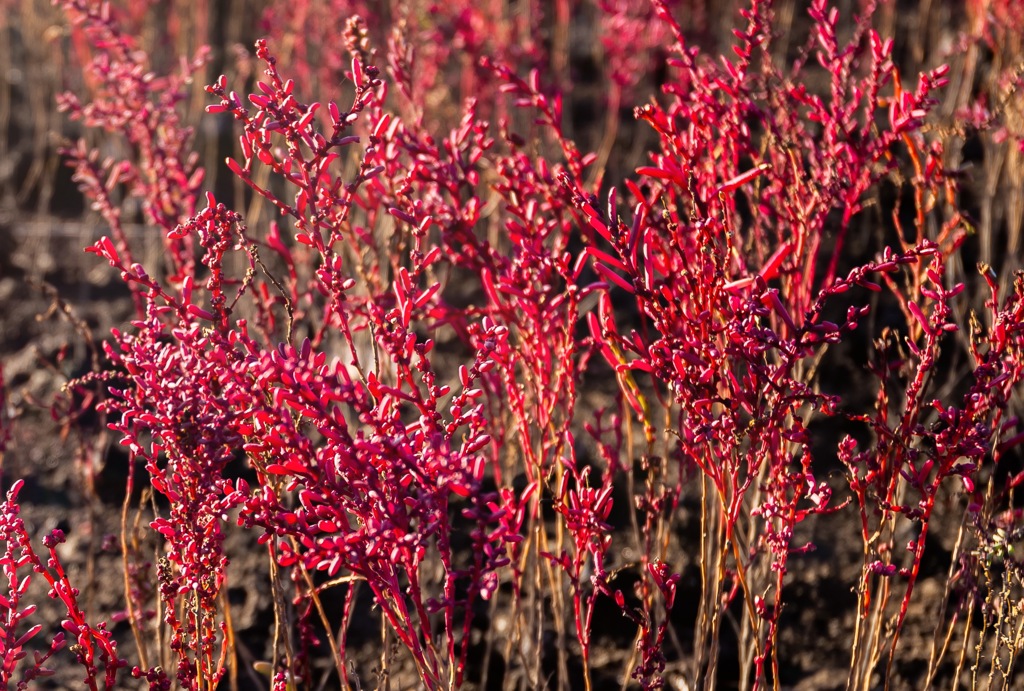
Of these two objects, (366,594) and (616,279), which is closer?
(616,279)

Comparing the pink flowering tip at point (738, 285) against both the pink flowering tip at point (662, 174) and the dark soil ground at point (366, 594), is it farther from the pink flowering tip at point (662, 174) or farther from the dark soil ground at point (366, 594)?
the dark soil ground at point (366, 594)

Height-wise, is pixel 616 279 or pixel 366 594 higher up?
pixel 616 279

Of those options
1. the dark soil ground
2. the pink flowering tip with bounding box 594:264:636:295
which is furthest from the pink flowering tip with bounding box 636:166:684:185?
the dark soil ground

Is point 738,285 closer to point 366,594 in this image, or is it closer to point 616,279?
point 616,279

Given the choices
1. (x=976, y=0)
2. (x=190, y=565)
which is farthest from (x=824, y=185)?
(x=976, y=0)

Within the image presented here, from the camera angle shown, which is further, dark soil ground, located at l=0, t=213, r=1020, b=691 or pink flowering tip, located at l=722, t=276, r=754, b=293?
dark soil ground, located at l=0, t=213, r=1020, b=691

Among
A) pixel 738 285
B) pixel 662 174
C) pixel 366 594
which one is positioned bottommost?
pixel 366 594

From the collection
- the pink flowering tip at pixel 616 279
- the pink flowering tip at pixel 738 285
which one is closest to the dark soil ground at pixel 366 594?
the pink flowering tip at pixel 738 285

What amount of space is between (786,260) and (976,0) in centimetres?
222

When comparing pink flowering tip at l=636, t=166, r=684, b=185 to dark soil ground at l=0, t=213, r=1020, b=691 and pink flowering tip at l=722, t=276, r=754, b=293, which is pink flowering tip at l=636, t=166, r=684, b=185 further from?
dark soil ground at l=0, t=213, r=1020, b=691

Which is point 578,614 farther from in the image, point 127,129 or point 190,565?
point 127,129

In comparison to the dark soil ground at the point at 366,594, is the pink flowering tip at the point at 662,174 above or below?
above

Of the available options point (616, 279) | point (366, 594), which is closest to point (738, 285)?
point (616, 279)

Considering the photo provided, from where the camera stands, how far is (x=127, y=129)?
9.27 feet
